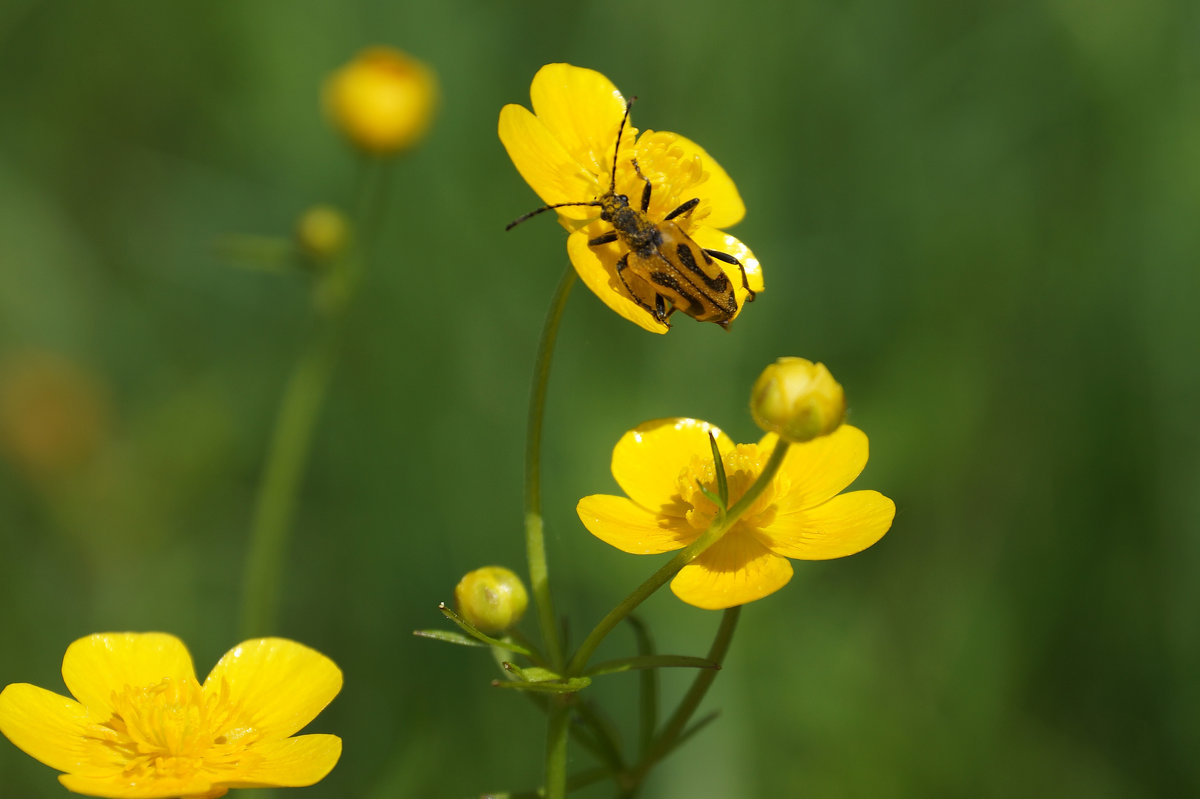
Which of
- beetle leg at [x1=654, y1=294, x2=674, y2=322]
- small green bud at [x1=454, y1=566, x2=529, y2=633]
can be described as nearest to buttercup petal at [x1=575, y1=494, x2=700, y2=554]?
small green bud at [x1=454, y1=566, x2=529, y2=633]

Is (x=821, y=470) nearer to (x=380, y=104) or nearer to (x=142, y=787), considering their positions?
(x=142, y=787)

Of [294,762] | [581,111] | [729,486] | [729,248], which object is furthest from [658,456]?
[294,762]

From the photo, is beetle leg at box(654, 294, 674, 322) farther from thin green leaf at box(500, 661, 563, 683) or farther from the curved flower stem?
the curved flower stem

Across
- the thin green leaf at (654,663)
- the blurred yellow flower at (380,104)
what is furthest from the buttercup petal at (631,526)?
the blurred yellow flower at (380,104)

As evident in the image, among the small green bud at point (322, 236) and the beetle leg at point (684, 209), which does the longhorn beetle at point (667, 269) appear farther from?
the small green bud at point (322, 236)

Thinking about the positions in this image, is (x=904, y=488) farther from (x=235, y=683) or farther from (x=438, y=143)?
(x=235, y=683)

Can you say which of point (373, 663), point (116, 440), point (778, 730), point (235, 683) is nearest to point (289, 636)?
point (373, 663)
